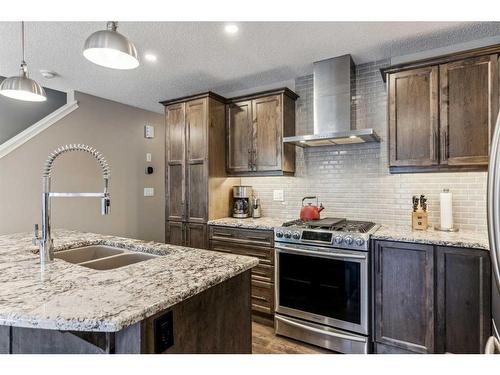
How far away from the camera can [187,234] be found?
11.2ft

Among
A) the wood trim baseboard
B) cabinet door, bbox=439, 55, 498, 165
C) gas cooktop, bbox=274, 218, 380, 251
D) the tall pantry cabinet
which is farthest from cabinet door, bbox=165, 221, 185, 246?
cabinet door, bbox=439, 55, 498, 165

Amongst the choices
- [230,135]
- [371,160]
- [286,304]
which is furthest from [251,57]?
Answer: [286,304]

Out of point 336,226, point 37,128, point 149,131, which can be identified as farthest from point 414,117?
point 37,128

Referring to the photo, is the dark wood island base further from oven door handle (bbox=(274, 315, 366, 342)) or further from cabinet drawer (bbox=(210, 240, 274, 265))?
cabinet drawer (bbox=(210, 240, 274, 265))

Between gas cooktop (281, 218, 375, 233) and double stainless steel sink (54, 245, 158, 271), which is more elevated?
gas cooktop (281, 218, 375, 233)

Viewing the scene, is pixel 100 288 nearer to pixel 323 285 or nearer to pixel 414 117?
pixel 323 285

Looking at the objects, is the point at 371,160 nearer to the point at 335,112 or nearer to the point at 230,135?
the point at 335,112

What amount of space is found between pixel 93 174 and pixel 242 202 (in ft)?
7.22

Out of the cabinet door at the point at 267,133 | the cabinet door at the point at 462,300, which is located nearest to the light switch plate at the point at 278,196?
the cabinet door at the point at 267,133

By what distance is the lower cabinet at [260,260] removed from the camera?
2.79 meters

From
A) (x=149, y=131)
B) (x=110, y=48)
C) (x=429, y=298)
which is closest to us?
(x=110, y=48)

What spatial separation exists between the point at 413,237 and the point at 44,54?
140 inches

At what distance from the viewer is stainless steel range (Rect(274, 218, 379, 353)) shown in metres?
2.26
